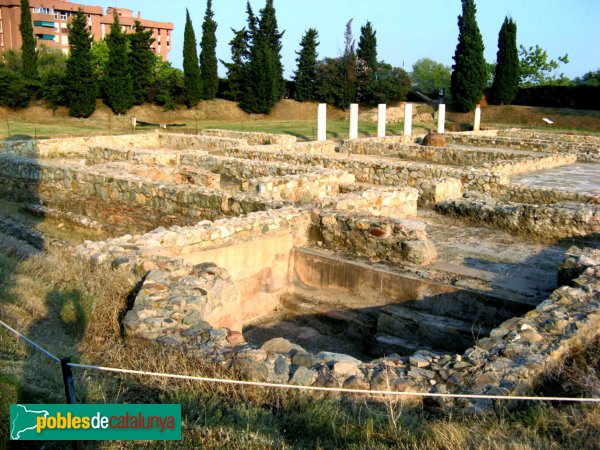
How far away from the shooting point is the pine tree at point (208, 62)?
126 feet

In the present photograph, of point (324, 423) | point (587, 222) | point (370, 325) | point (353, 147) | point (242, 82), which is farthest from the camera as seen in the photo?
point (242, 82)

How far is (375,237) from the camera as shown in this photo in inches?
285

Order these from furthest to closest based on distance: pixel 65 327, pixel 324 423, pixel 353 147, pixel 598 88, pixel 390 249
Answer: pixel 598 88 → pixel 353 147 → pixel 390 249 → pixel 65 327 → pixel 324 423

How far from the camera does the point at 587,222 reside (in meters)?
8.63


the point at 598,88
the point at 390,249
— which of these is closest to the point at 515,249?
the point at 390,249

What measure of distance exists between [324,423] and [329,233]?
4.62 metres

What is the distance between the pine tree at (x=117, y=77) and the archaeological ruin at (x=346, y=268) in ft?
74.5

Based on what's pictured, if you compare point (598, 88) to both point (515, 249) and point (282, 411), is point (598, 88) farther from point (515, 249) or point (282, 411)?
point (282, 411)

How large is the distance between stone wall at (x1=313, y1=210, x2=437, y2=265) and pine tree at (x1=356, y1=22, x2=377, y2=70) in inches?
1476

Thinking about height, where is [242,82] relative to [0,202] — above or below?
above

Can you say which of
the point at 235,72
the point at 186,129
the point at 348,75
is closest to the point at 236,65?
the point at 235,72

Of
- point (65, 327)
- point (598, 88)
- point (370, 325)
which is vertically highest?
point (598, 88)

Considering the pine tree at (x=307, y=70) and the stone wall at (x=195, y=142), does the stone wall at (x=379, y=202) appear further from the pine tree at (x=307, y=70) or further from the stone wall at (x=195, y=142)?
the pine tree at (x=307, y=70)

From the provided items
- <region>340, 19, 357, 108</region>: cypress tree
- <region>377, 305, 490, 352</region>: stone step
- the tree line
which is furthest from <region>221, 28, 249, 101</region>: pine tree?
<region>377, 305, 490, 352</region>: stone step
